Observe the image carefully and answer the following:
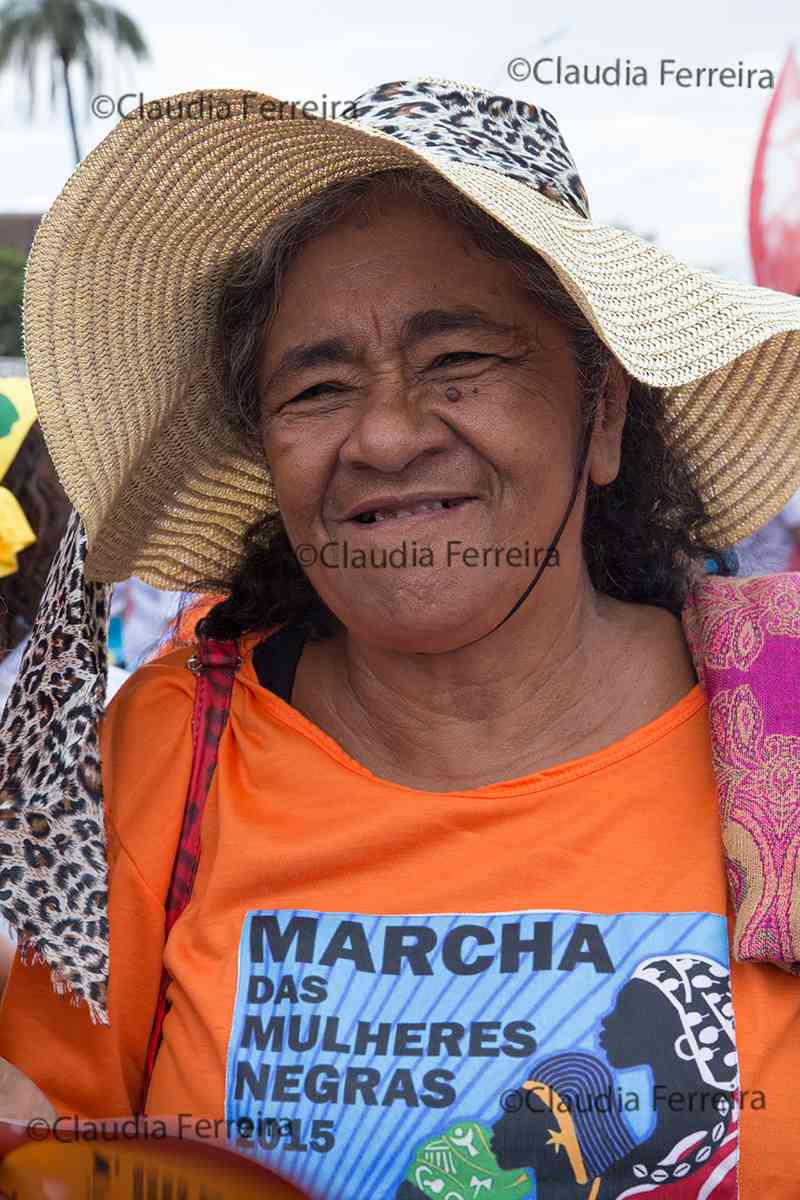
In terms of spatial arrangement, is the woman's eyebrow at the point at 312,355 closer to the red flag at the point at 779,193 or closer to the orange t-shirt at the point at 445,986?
the orange t-shirt at the point at 445,986

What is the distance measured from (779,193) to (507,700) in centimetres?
275

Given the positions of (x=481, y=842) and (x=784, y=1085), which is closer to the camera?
(x=784, y=1085)

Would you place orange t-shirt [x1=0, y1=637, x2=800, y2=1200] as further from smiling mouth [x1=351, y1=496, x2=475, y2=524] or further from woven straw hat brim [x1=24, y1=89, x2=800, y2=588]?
woven straw hat brim [x1=24, y1=89, x2=800, y2=588]

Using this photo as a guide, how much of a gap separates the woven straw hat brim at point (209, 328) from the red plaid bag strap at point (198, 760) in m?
0.20

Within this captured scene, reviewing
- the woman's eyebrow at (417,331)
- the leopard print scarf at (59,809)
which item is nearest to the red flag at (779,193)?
the woman's eyebrow at (417,331)

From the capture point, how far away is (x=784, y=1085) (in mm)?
1498

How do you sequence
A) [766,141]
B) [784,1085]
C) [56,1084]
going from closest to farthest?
[784,1085] → [56,1084] → [766,141]

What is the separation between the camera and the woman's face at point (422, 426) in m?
1.71

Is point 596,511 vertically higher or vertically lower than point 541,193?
lower

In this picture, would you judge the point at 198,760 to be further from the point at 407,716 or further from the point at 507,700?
the point at 507,700

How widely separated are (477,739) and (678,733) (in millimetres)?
281

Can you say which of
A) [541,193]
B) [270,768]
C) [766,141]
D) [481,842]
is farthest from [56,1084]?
[766,141]

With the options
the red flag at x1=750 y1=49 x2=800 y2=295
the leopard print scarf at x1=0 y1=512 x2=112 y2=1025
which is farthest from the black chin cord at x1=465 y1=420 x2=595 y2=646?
the red flag at x1=750 y1=49 x2=800 y2=295

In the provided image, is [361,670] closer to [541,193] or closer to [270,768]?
[270,768]
